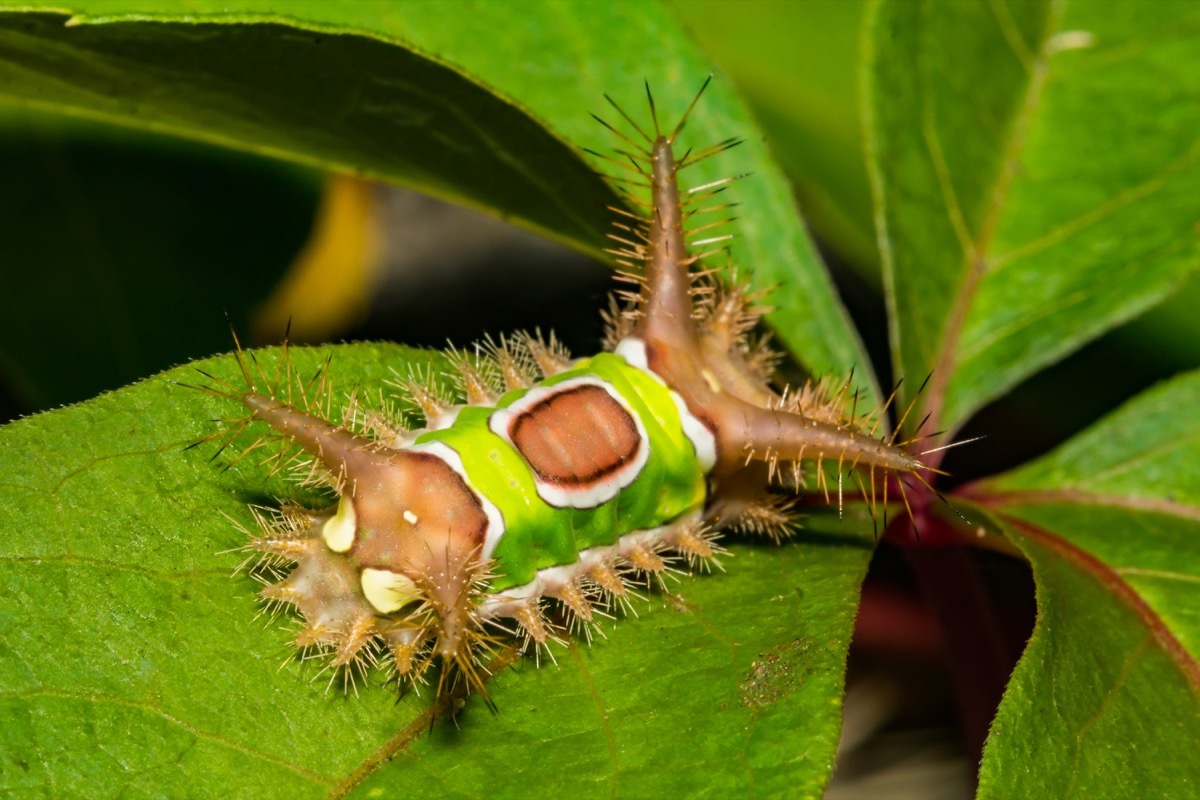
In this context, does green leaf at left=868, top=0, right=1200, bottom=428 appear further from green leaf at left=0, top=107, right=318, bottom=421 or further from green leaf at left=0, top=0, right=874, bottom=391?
green leaf at left=0, top=107, right=318, bottom=421

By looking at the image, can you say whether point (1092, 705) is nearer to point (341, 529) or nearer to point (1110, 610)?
point (1110, 610)

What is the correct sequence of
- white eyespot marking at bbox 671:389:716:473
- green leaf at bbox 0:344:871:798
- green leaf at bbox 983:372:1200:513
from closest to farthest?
green leaf at bbox 0:344:871:798 < white eyespot marking at bbox 671:389:716:473 < green leaf at bbox 983:372:1200:513

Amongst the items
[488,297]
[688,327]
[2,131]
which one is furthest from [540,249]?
[688,327]

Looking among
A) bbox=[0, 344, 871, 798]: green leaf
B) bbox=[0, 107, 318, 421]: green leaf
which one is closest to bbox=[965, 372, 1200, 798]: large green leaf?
bbox=[0, 344, 871, 798]: green leaf

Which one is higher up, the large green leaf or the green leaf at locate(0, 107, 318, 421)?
the green leaf at locate(0, 107, 318, 421)

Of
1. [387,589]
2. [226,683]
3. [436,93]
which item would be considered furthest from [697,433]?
[226,683]

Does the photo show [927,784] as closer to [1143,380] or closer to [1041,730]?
[1143,380]
